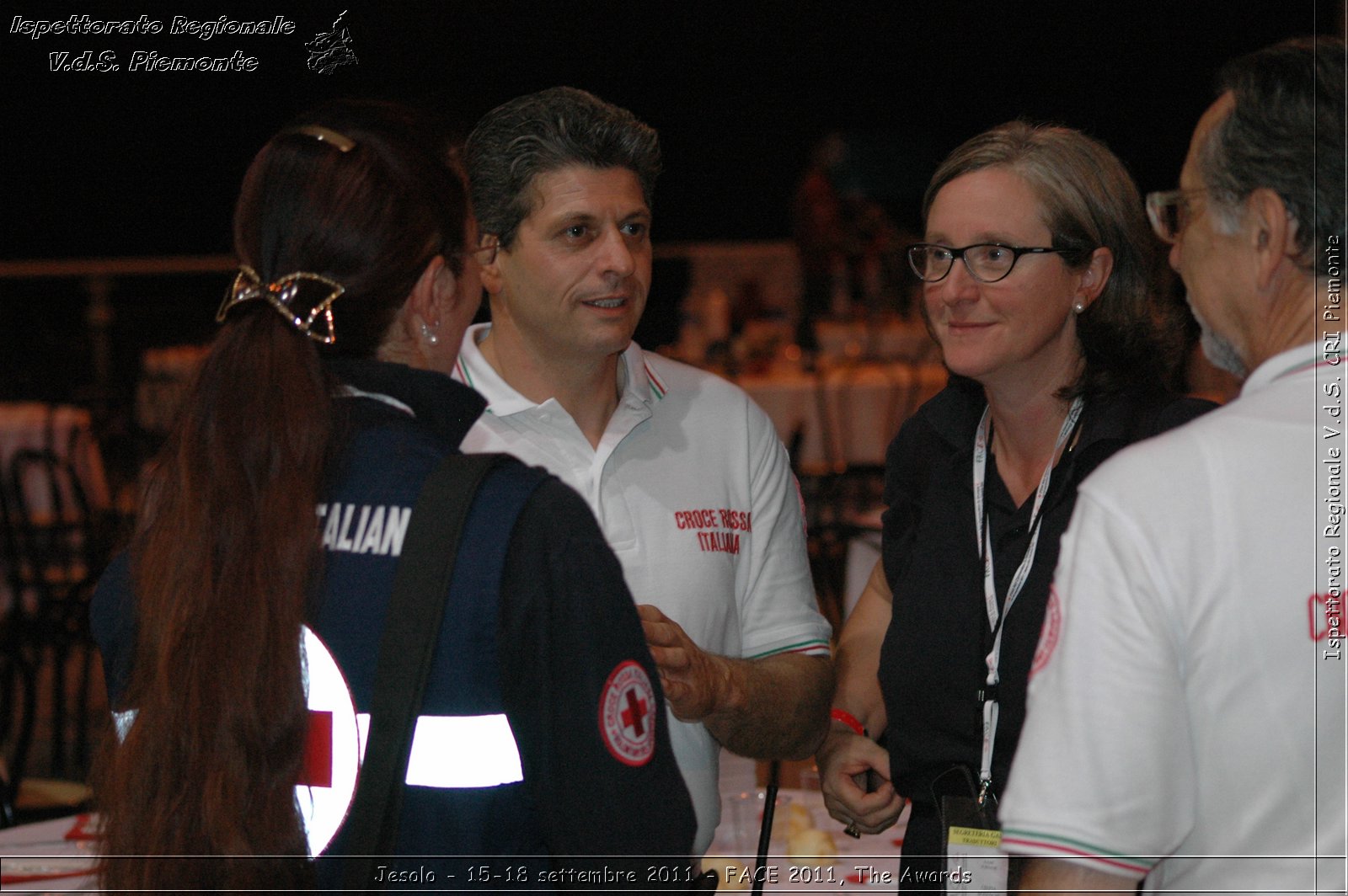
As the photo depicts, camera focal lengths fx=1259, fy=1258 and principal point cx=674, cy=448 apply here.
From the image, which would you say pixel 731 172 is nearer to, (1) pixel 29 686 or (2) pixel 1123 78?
(2) pixel 1123 78

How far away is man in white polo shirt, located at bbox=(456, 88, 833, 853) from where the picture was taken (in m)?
1.94

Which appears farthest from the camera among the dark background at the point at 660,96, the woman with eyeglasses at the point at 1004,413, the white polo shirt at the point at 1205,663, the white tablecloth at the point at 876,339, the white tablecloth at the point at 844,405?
the dark background at the point at 660,96

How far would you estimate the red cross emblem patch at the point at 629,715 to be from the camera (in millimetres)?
1197

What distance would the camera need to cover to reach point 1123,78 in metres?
14.1

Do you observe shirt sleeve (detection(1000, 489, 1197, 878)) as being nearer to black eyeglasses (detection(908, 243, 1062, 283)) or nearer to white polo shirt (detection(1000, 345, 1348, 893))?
white polo shirt (detection(1000, 345, 1348, 893))

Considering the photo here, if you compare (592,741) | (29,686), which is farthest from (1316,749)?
(29,686)

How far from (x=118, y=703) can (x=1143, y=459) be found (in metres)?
1.04

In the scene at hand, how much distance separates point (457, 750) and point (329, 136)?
0.62 meters

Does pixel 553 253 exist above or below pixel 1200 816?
above

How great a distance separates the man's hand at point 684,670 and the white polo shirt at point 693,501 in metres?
0.10

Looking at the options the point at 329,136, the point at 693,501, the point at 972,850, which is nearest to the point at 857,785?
the point at 972,850

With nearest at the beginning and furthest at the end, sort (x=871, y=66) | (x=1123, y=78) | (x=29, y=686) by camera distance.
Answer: (x=29, y=686)
(x=1123, y=78)
(x=871, y=66)

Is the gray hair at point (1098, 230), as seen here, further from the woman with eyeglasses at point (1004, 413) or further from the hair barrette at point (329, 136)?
the hair barrette at point (329, 136)

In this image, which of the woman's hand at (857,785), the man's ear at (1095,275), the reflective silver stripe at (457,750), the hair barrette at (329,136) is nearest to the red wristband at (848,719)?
the woman's hand at (857,785)
